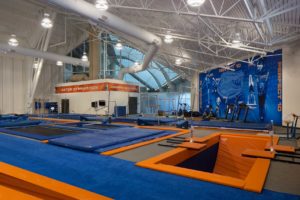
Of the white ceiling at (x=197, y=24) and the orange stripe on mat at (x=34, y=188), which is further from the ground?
the white ceiling at (x=197, y=24)

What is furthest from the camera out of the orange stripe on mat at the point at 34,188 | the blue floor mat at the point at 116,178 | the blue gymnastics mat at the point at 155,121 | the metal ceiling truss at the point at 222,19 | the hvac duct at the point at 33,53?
the hvac duct at the point at 33,53

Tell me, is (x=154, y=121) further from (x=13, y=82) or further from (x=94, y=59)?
(x=13, y=82)

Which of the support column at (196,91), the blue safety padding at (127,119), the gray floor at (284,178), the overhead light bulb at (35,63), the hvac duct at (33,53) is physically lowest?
the gray floor at (284,178)

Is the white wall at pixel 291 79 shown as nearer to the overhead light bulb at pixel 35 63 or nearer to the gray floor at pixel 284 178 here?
the gray floor at pixel 284 178

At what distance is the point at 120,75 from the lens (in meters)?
16.5

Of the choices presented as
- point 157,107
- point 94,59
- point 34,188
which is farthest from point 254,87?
point 34,188

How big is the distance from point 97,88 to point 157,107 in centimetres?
535

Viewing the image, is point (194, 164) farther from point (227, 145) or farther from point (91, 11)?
point (91, 11)

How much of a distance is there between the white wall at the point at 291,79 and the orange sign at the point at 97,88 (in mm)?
10215

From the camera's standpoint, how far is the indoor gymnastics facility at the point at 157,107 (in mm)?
2918

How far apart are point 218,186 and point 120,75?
1435cm

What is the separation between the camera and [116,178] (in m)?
3.02

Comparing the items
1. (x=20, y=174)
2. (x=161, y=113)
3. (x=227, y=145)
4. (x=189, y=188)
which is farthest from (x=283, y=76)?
(x=20, y=174)


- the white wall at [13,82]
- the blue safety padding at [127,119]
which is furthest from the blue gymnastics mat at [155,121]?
the white wall at [13,82]
